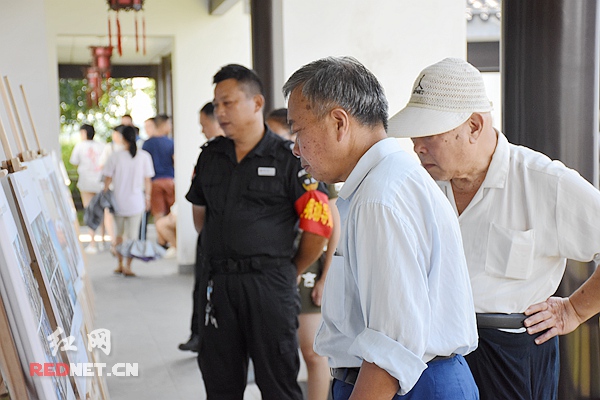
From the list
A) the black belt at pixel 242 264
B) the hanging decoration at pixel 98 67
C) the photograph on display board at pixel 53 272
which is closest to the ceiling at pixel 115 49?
the hanging decoration at pixel 98 67

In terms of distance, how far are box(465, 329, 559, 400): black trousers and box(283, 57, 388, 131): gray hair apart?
82 cm

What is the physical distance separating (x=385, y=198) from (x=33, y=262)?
103 centimetres

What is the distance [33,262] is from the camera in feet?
6.56

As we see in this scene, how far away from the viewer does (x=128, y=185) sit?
333 inches

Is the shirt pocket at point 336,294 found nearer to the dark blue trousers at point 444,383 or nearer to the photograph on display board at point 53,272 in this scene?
the dark blue trousers at point 444,383

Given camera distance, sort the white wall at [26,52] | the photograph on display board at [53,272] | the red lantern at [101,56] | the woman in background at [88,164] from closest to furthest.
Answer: the photograph on display board at [53,272], the white wall at [26,52], the red lantern at [101,56], the woman in background at [88,164]

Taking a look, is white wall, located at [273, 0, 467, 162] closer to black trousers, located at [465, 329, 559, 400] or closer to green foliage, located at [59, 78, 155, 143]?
black trousers, located at [465, 329, 559, 400]

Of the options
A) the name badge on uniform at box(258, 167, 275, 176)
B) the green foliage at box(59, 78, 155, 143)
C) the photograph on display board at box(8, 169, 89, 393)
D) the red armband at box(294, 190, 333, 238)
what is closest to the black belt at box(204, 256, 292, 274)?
the red armband at box(294, 190, 333, 238)

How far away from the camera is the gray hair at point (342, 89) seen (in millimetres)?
1562

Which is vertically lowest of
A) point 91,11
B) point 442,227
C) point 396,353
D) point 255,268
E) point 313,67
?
point 255,268

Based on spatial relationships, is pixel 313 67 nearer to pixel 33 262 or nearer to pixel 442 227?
pixel 442 227

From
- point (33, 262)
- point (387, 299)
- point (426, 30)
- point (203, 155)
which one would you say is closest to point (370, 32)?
point (426, 30)

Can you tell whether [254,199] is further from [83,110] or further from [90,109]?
[83,110]

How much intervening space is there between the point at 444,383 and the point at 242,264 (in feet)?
5.28
